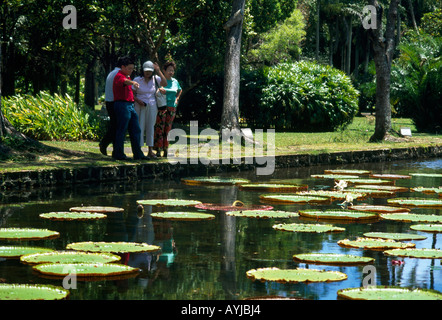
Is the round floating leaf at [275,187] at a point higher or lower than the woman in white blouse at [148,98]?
lower

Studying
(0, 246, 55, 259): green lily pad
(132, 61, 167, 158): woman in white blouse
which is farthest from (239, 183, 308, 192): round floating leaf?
(0, 246, 55, 259): green lily pad

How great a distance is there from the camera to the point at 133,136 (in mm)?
12781

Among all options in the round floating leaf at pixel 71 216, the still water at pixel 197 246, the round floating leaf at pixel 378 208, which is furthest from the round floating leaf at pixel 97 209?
the round floating leaf at pixel 378 208

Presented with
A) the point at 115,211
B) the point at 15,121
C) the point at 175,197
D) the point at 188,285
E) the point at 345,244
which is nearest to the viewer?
the point at 188,285

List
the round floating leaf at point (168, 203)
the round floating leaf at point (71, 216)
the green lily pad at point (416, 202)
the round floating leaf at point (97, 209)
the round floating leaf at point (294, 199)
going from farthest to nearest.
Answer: the round floating leaf at point (294, 199)
the green lily pad at point (416, 202)
the round floating leaf at point (168, 203)
the round floating leaf at point (97, 209)
the round floating leaf at point (71, 216)

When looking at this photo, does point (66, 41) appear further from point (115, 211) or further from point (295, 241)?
point (295, 241)

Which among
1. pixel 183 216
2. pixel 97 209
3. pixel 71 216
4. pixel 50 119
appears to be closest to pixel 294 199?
pixel 183 216

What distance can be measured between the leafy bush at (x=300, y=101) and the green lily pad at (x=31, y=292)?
1932 centimetres

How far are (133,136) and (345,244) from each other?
22.5 ft

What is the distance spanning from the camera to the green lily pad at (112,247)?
599cm

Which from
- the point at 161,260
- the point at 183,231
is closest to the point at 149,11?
the point at 183,231

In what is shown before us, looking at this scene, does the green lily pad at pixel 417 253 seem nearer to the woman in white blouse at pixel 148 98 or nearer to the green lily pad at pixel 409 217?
the green lily pad at pixel 409 217

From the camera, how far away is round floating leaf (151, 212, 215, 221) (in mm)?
7918
